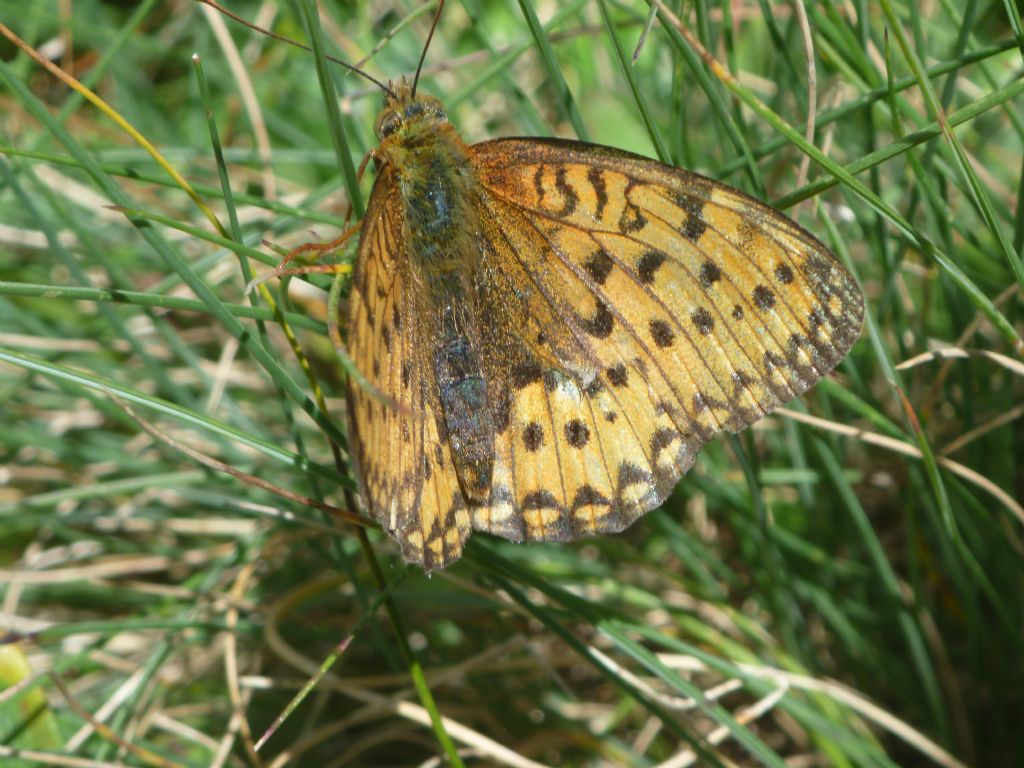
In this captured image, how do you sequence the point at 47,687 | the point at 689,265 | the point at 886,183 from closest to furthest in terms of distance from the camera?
the point at 689,265 → the point at 47,687 → the point at 886,183

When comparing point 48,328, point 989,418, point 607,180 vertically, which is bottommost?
point 989,418

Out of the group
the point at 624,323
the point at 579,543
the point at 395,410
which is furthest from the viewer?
the point at 579,543

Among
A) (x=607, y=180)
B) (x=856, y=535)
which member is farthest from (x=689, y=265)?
(x=856, y=535)

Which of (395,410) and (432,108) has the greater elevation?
(432,108)

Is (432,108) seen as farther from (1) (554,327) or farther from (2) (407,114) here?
A: (1) (554,327)

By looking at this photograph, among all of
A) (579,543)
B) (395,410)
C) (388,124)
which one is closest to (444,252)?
(388,124)

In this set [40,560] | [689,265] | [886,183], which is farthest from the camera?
[40,560]

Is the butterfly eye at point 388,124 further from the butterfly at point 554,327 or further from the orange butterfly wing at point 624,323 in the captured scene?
the orange butterfly wing at point 624,323

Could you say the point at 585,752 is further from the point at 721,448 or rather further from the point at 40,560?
the point at 40,560
